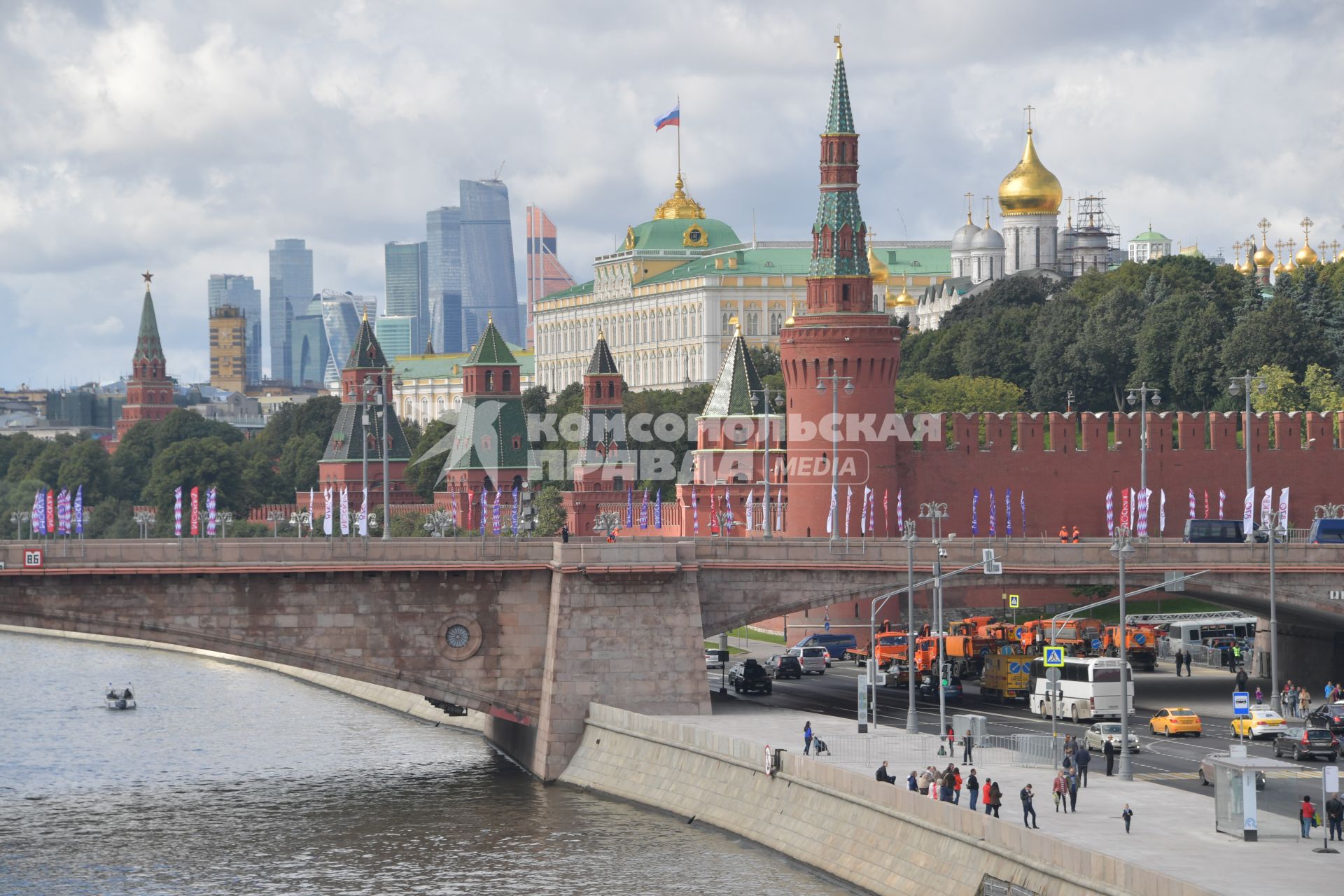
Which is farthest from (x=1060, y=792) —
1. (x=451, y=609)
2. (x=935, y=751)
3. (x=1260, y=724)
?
(x=451, y=609)

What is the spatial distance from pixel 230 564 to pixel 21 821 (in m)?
8.91

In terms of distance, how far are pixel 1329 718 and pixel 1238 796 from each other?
66.9 ft

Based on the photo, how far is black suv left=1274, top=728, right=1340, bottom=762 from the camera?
64500mm

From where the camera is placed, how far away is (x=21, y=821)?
223 ft

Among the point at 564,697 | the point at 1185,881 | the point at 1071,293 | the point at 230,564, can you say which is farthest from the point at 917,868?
the point at 1071,293

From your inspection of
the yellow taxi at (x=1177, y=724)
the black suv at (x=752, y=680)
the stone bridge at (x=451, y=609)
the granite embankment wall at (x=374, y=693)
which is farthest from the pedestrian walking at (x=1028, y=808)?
the granite embankment wall at (x=374, y=693)

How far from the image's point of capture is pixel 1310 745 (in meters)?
64.4

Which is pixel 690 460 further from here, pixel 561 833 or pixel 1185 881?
pixel 1185 881

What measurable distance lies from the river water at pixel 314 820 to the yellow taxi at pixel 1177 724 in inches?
581

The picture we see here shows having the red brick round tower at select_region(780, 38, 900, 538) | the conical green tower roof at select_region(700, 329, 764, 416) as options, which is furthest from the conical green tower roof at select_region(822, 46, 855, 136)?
the conical green tower roof at select_region(700, 329, 764, 416)

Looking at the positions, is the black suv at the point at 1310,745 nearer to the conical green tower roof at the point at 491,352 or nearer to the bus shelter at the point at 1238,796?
the bus shelter at the point at 1238,796

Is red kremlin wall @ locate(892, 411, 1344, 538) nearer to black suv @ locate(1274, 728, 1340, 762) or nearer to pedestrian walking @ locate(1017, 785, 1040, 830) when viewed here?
black suv @ locate(1274, 728, 1340, 762)

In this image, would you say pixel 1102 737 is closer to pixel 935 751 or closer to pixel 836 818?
pixel 935 751

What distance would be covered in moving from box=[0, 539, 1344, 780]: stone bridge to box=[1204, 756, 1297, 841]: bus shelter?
24776 millimetres
